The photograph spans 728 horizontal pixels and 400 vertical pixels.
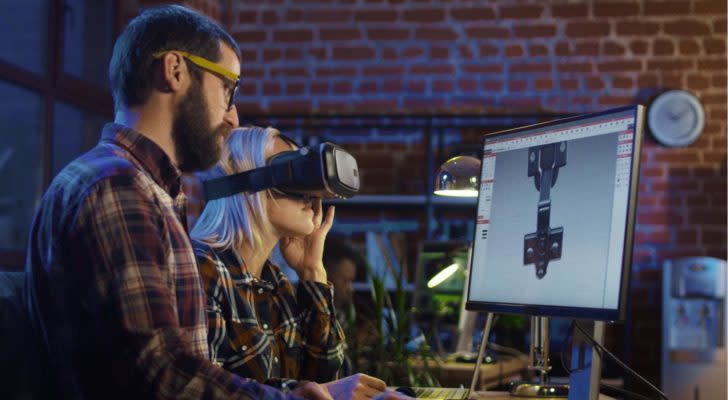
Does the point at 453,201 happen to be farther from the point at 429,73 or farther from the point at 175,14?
the point at 175,14

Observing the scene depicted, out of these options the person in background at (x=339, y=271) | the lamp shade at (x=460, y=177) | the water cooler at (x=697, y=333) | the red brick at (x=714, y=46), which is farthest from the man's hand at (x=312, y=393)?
the red brick at (x=714, y=46)

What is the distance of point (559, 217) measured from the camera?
1.51 metres

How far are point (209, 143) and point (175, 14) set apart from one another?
19 cm

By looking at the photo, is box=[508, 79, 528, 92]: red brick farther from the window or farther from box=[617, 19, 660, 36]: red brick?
the window

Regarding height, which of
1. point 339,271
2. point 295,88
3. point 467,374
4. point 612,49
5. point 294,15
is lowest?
point 467,374

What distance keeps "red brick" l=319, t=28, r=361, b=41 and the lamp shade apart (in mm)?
2963

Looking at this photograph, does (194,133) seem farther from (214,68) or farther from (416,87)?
(416,87)

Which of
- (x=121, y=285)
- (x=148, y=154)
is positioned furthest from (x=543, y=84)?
(x=121, y=285)

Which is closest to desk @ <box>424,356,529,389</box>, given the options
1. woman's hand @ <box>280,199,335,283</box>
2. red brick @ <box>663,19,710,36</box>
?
woman's hand @ <box>280,199,335,283</box>

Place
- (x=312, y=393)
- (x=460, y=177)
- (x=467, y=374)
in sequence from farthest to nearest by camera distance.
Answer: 1. (x=467, y=374)
2. (x=460, y=177)
3. (x=312, y=393)

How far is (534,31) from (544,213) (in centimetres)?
357

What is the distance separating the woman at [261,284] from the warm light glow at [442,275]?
0.93 m

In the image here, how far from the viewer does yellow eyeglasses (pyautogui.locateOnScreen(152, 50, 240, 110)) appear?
1.25m

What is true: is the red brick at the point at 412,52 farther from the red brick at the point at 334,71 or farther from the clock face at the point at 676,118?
the clock face at the point at 676,118
